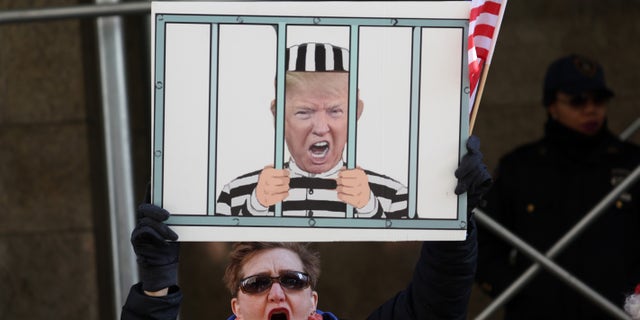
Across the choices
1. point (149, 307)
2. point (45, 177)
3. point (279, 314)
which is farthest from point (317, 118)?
point (45, 177)

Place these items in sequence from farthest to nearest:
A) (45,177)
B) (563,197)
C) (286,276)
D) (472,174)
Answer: (45,177)
(563,197)
(286,276)
(472,174)

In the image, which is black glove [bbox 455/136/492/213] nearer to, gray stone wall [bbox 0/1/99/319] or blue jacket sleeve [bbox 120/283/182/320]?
blue jacket sleeve [bbox 120/283/182/320]

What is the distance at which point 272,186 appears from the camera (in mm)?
3129

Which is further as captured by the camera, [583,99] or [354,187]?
[583,99]

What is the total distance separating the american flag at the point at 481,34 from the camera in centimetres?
312

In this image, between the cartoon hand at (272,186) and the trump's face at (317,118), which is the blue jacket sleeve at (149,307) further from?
the trump's face at (317,118)

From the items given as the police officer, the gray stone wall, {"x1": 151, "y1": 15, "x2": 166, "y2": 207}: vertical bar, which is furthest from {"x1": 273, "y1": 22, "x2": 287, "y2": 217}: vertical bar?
the gray stone wall

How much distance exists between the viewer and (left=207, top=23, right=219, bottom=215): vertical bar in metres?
3.14

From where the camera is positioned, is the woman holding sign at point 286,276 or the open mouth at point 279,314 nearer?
the woman holding sign at point 286,276

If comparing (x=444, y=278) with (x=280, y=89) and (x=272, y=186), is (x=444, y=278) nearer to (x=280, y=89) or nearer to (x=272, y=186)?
(x=272, y=186)

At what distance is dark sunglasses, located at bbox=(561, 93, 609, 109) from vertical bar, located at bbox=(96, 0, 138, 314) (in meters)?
1.70

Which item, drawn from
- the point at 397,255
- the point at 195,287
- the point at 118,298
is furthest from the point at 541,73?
the point at 118,298

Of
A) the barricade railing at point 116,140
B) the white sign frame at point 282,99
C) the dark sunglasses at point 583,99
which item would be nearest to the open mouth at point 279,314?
the white sign frame at point 282,99

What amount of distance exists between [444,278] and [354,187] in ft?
1.02
